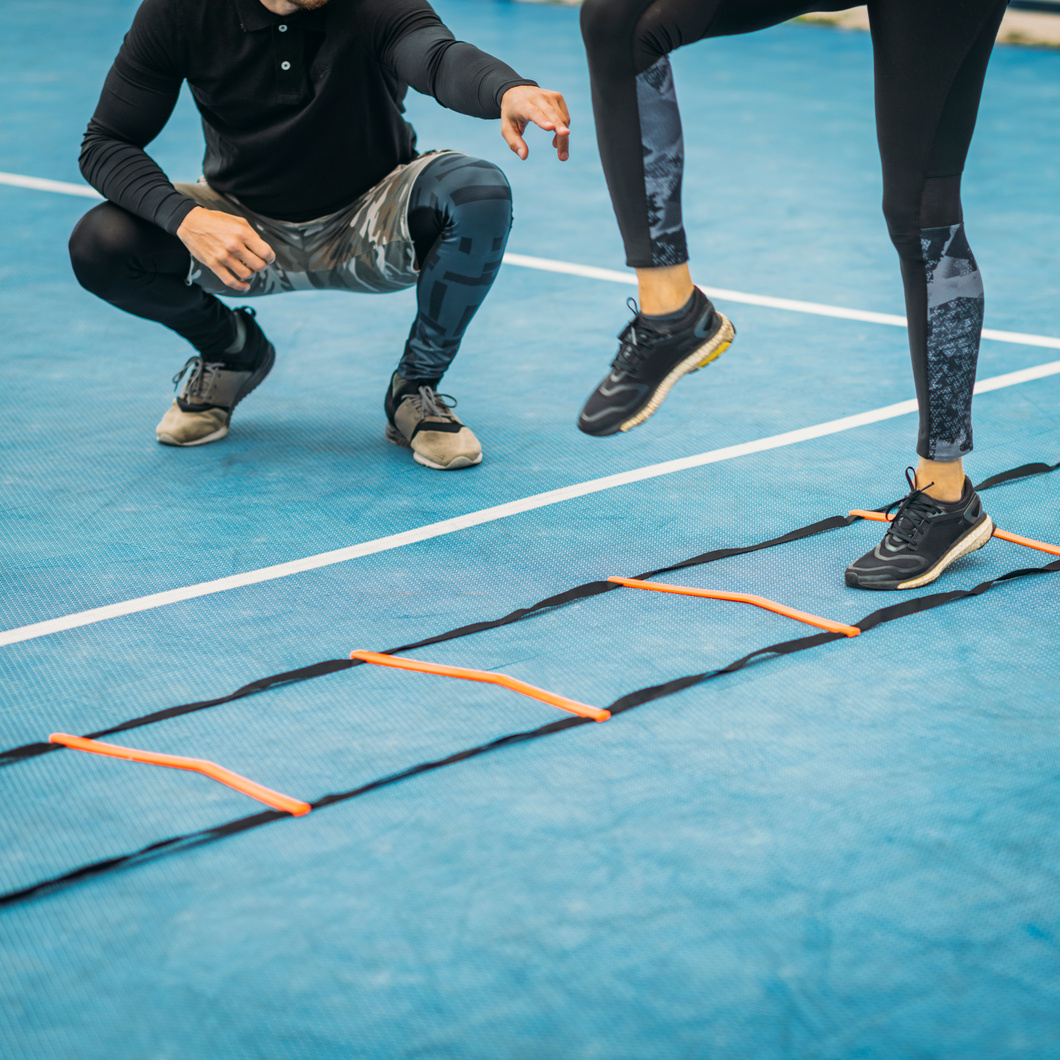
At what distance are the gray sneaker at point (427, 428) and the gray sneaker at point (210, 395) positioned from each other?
14.5 inches

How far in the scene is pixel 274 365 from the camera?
11.6 feet

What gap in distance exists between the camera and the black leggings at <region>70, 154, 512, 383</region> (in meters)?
2.82

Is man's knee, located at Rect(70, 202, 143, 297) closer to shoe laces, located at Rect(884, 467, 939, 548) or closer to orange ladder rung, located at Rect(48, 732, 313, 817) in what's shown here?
orange ladder rung, located at Rect(48, 732, 313, 817)

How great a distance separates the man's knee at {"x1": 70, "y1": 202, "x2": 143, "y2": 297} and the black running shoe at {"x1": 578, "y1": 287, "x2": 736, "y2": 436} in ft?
3.73

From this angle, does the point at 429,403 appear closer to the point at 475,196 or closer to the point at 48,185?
the point at 475,196

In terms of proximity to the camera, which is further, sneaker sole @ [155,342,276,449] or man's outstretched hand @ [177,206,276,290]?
sneaker sole @ [155,342,276,449]

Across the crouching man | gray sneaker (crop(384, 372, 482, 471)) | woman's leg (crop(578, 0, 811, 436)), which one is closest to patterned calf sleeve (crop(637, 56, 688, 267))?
woman's leg (crop(578, 0, 811, 436))

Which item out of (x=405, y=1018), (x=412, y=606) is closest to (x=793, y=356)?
(x=412, y=606)

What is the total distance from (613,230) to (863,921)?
3613 mm

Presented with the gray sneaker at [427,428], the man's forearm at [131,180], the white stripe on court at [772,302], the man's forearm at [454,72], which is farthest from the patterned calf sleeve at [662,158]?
the white stripe on court at [772,302]

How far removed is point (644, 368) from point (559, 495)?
54 cm

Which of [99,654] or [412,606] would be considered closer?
[99,654]

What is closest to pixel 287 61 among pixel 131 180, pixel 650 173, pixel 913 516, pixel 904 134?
pixel 131 180

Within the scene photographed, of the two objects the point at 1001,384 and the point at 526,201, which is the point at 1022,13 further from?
the point at 1001,384
